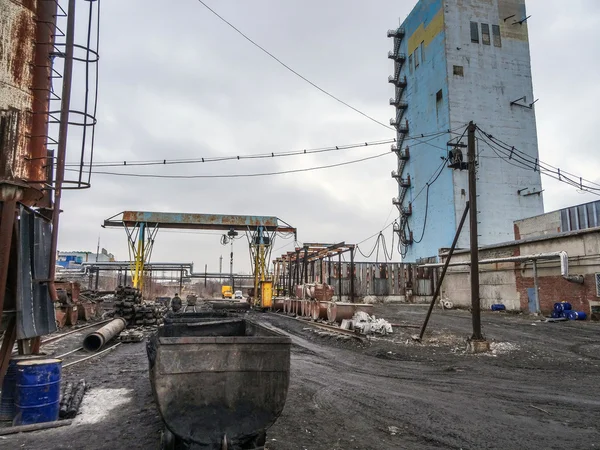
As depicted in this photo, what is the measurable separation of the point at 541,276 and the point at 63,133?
909 inches

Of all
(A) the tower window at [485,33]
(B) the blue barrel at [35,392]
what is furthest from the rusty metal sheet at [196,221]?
(A) the tower window at [485,33]

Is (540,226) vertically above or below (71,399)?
above

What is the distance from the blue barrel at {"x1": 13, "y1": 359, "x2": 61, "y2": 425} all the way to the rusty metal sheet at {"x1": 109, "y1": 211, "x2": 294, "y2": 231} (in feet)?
62.3

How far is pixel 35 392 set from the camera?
5.15 meters

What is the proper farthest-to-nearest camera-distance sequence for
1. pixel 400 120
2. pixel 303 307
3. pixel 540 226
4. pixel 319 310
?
1. pixel 400 120
2. pixel 540 226
3. pixel 303 307
4. pixel 319 310

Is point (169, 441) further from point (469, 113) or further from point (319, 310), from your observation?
point (469, 113)

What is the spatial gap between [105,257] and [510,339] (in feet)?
265

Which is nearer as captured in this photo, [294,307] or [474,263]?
[474,263]

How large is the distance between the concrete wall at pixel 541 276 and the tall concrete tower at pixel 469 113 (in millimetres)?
9952

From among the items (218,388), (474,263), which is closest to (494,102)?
(474,263)

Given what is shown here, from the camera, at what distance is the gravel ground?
188 inches

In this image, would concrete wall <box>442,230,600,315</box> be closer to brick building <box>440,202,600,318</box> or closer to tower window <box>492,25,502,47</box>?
brick building <box>440,202,600,318</box>

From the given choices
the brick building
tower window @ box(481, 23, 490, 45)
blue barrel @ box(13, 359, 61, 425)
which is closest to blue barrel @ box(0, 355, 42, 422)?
blue barrel @ box(13, 359, 61, 425)

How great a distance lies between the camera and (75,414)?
225 inches
